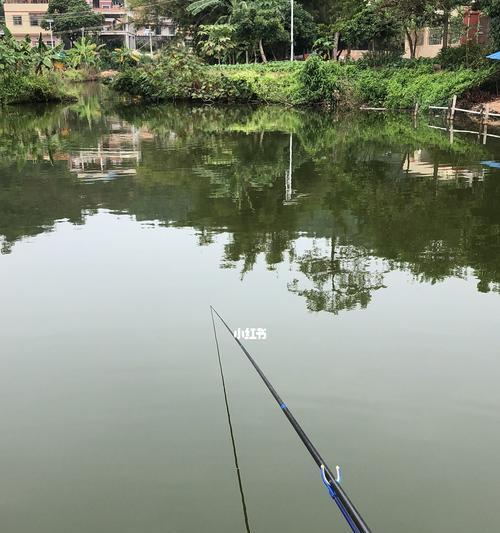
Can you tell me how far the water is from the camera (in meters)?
3.55

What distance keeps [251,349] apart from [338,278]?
2.12m

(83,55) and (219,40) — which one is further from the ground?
(83,55)

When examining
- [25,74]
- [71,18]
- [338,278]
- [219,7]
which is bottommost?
[338,278]

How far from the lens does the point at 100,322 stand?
589cm

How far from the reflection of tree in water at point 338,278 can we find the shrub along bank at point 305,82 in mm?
18254

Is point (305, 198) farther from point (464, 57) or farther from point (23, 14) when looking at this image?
point (23, 14)

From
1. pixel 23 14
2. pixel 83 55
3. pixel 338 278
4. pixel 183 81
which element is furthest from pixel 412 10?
pixel 23 14

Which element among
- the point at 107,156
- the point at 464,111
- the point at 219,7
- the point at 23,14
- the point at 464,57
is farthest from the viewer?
the point at 23,14

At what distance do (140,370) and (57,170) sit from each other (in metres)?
10.0

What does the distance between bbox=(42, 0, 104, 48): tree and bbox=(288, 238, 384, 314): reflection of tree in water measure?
61787 millimetres

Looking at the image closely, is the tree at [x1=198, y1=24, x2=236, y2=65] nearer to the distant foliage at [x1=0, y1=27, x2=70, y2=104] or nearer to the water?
the distant foliage at [x1=0, y1=27, x2=70, y2=104]

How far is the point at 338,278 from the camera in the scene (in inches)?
278

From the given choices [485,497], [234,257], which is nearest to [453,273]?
[234,257]

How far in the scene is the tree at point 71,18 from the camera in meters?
62.2
